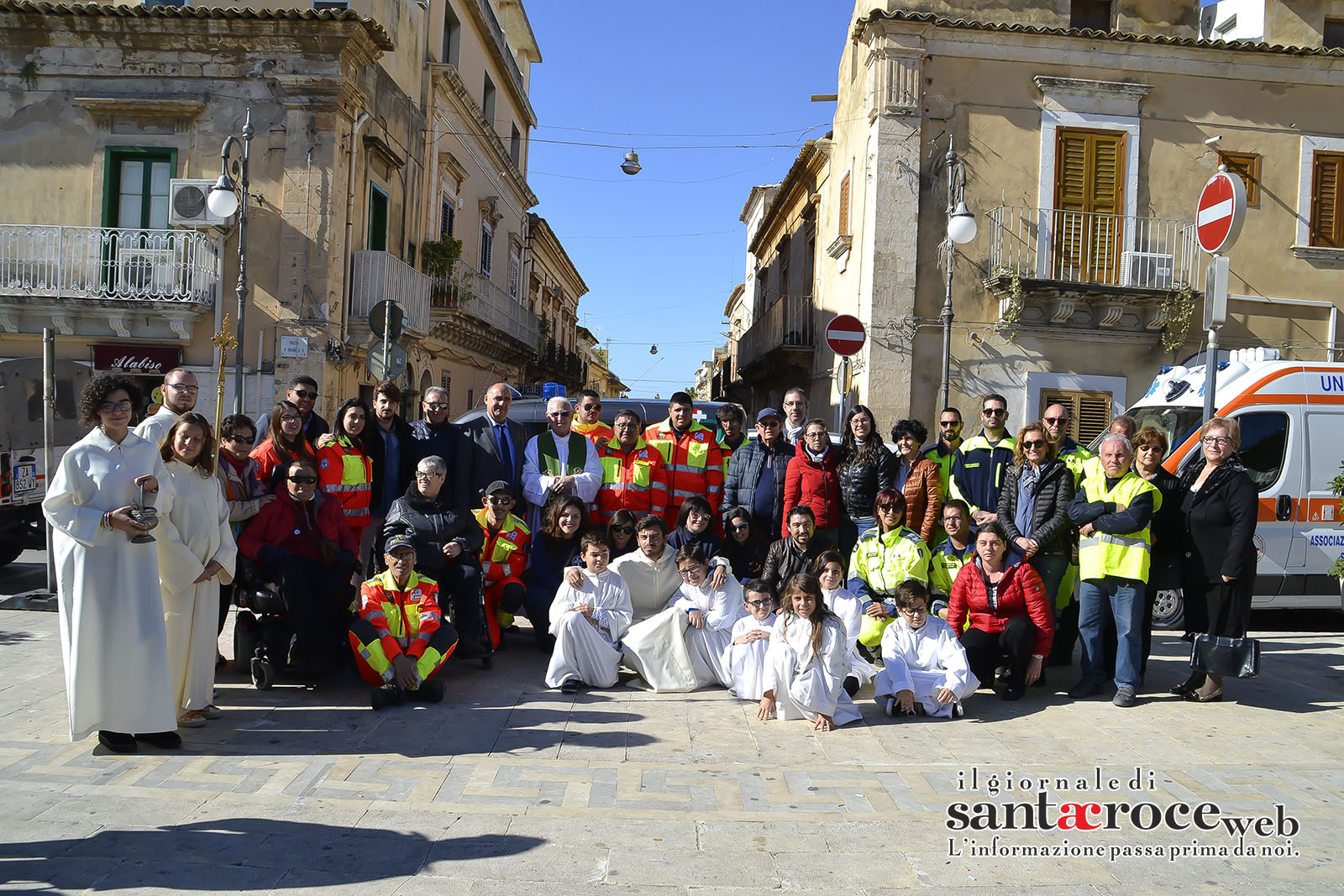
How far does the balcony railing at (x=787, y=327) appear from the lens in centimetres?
2133

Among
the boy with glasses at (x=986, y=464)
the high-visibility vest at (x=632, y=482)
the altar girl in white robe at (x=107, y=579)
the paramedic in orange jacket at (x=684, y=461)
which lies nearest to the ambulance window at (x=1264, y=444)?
the boy with glasses at (x=986, y=464)

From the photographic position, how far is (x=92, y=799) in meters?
4.36

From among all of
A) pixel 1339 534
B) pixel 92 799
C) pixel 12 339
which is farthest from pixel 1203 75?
pixel 12 339

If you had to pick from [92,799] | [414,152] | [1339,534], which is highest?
[414,152]

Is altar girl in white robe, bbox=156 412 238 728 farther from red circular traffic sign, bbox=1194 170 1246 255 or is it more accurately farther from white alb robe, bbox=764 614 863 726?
red circular traffic sign, bbox=1194 170 1246 255

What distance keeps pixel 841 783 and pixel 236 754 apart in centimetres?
306

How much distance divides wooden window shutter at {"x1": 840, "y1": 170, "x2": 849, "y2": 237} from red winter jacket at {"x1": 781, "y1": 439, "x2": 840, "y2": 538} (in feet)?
34.0

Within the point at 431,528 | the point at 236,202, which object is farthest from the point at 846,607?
the point at 236,202

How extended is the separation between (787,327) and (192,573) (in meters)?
18.5

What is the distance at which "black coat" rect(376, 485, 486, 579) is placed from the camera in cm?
664

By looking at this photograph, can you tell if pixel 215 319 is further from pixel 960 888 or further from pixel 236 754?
pixel 960 888

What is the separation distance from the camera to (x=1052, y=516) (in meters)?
Result: 6.86

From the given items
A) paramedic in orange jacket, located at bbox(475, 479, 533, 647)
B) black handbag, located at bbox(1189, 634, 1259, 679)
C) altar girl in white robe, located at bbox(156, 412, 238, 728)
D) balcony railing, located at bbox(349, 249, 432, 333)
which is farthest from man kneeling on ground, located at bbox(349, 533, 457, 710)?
balcony railing, located at bbox(349, 249, 432, 333)

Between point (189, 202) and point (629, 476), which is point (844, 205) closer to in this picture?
point (189, 202)
